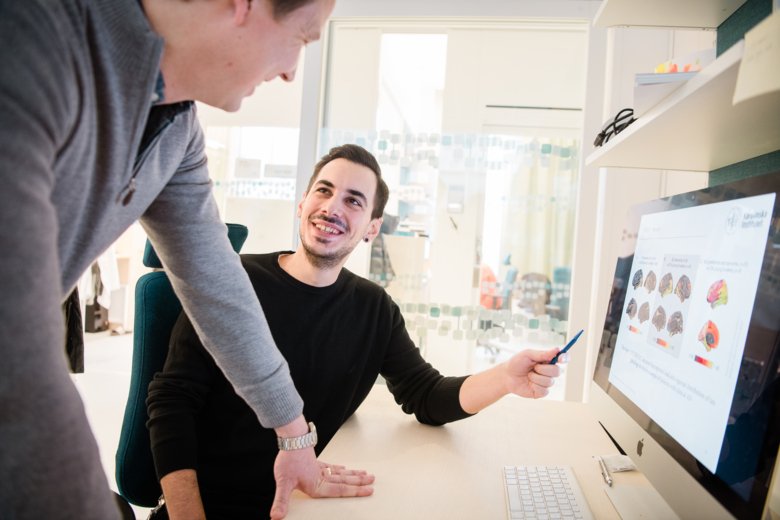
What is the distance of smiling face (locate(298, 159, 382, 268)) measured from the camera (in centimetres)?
130

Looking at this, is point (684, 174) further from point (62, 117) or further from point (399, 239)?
point (62, 117)

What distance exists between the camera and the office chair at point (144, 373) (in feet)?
3.36

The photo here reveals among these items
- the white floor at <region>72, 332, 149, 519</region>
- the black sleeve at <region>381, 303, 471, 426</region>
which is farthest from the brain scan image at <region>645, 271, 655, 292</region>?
the white floor at <region>72, 332, 149, 519</region>

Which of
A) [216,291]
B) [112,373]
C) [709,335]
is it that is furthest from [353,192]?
[112,373]

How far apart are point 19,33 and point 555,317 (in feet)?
7.17

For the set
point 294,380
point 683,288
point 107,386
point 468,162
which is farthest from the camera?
point 107,386

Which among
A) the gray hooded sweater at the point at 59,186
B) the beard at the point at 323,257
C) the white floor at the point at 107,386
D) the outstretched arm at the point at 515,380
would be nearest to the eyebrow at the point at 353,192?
the beard at the point at 323,257

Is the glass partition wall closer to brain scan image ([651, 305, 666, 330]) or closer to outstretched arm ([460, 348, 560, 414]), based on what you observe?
outstretched arm ([460, 348, 560, 414])

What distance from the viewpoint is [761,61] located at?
0.44 metres

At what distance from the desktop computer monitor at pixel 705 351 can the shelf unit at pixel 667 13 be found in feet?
1.55

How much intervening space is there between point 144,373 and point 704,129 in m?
1.22

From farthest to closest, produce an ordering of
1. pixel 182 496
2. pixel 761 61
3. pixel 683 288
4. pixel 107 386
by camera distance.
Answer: pixel 107 386
pixel 182 496
pixel 683 288
pixel 761 61

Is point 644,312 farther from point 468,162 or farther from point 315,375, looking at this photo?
point 468,162

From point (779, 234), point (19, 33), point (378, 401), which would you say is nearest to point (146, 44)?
point (19, 33)
